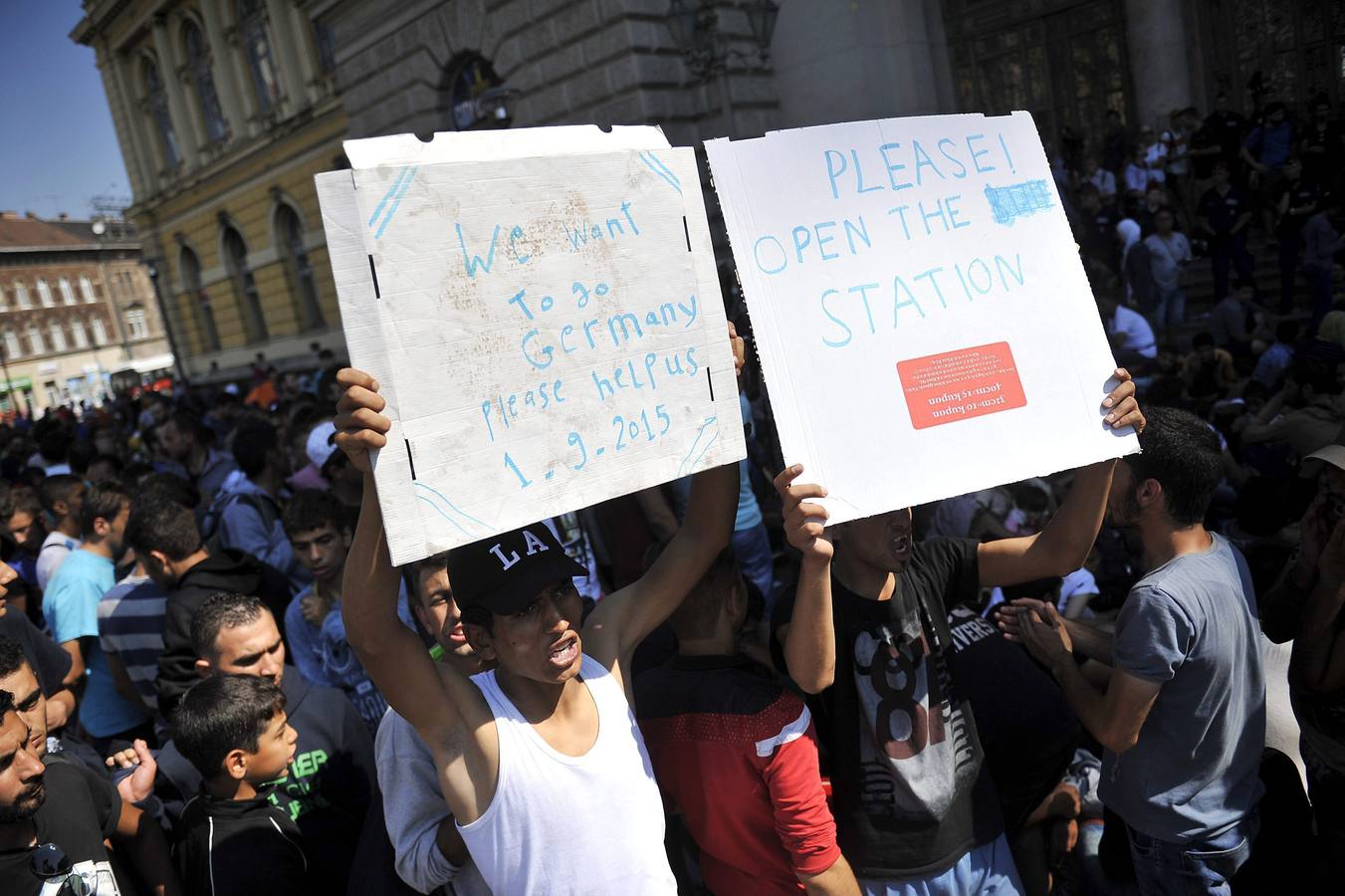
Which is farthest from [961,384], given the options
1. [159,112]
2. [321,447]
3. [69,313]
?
[69,313]

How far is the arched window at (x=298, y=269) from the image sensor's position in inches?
944

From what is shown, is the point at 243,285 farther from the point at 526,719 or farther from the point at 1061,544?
the point at 1061,544

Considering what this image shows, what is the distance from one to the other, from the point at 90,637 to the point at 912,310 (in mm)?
3937

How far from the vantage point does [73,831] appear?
203 cm

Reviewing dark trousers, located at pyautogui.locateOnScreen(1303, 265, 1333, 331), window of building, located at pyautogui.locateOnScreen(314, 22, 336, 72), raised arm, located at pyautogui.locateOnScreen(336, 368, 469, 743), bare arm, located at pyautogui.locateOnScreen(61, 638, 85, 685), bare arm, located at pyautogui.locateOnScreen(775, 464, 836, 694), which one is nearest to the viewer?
raised arm, located at pyautogui.locateOnScreen(336, 368, 469, 743)

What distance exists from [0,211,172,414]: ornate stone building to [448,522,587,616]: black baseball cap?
196 feet

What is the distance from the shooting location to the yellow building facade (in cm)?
2130

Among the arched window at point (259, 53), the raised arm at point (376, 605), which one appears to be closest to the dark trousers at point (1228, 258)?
the raised arm at point (376, 605)

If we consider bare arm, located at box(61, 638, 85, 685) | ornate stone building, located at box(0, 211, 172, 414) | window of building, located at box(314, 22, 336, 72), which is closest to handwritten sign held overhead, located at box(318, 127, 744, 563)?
bare arm, located at box(61, 638, 85, 685)

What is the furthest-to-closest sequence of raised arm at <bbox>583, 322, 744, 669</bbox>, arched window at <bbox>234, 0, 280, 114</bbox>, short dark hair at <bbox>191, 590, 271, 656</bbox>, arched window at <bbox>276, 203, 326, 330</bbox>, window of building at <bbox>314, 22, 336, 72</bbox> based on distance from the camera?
arched window at <bbox>276, 203, 326, 330</bbox> < arched window at <bbox>234, 0, 280, 114</bbox> < window of building at <bbox>314, 22, 336, 72</bbox> < short dark hair at <bbox>191, 590, 271, 656</bbox> < raised arm at <bbox>583, 322, 744, 669</bbox>

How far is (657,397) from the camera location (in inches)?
60.5

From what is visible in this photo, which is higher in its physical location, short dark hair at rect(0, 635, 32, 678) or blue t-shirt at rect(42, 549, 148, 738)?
short dark hair at rect(0, 635, 32, 678)

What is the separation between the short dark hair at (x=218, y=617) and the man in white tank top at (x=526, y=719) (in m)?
1.22

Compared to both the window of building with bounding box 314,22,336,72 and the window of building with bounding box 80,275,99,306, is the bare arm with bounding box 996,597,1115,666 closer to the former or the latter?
the window of building with bounding box 314,22,336,72
